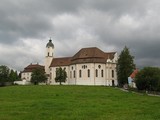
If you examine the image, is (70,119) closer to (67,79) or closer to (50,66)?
(67,79)

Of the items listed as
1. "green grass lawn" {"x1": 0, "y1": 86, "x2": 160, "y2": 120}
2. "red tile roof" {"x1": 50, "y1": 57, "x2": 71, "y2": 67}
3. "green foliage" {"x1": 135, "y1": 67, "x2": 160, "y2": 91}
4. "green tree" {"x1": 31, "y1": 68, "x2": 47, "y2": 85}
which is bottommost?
"green grass lawn" {"x1": 0, "y1": 86, "x2": 160, "y2": 120}

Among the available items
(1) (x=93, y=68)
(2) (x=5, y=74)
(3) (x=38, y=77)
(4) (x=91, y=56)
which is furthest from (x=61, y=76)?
(2) (x=5, y=74)

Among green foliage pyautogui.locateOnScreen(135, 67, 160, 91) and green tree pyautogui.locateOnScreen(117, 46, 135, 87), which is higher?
green tree pyautogui.locateOnScreen(117, 46, 135, 87)

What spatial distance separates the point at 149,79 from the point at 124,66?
2983cm

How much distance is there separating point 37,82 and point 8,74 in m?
17.1

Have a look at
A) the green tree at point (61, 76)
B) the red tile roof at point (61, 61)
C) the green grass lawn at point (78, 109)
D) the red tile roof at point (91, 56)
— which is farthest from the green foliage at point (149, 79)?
the red tile roof at point (61, 61)

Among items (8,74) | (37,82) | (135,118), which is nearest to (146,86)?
(135,118)

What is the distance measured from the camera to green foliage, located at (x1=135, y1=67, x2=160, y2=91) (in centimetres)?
5966

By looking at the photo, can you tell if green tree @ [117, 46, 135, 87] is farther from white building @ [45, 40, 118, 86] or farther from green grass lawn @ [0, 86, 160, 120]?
green grass lawn @ [0, 86, 160, 120]

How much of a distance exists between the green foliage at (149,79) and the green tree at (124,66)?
25918 millimetres

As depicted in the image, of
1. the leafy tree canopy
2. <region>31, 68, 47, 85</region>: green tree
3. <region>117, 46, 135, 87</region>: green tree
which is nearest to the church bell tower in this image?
<region>31, 68, 47, 85</region>: green tree

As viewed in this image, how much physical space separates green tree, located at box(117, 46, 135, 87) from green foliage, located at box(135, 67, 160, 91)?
85.0 feet

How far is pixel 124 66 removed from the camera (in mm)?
89500

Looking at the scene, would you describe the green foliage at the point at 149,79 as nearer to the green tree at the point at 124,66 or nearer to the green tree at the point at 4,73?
the green tree at the point at 124,66
